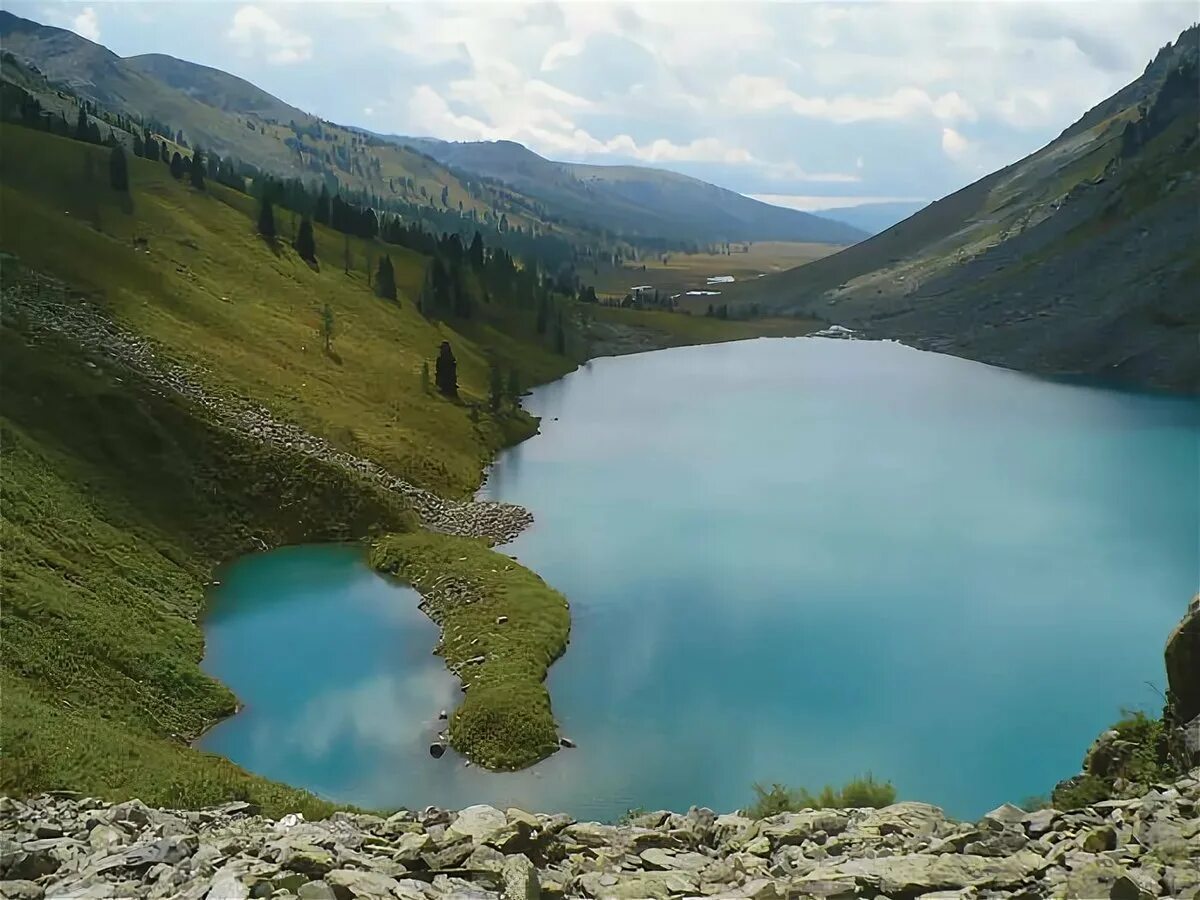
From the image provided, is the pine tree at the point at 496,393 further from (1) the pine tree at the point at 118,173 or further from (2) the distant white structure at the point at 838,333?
(2) the distant white structure at the point at 838,333

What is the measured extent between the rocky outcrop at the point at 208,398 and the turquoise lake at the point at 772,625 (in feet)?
13.7

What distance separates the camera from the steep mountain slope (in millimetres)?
124875

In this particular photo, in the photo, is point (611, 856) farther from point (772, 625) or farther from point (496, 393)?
point (496, 393)

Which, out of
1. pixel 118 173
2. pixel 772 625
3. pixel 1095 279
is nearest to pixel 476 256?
pixel 118 173

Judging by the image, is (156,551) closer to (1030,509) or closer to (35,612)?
(35,612)

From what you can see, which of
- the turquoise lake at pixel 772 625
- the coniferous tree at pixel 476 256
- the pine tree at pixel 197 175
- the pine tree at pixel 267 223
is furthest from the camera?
the coniferous tree at pixel 476 256

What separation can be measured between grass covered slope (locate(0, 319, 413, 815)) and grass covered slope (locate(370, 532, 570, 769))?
6.61 meters

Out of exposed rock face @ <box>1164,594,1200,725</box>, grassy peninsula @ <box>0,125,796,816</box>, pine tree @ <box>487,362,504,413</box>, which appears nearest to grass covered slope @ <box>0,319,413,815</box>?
grassy peninsula @ <box>0,125,796,816</box>

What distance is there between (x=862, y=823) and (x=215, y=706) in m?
27.0

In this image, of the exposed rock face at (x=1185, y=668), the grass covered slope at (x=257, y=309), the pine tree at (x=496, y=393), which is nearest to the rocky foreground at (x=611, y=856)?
the exposed rock face at (x=1185, y=668)

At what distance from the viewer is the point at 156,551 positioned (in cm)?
4712

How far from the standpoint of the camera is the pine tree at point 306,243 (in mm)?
108125

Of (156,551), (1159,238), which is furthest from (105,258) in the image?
(1159,238)

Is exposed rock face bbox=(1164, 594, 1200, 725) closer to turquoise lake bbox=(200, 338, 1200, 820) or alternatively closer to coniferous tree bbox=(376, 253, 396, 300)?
turquoise lake bbox=(200, 338, 1200, 820)
